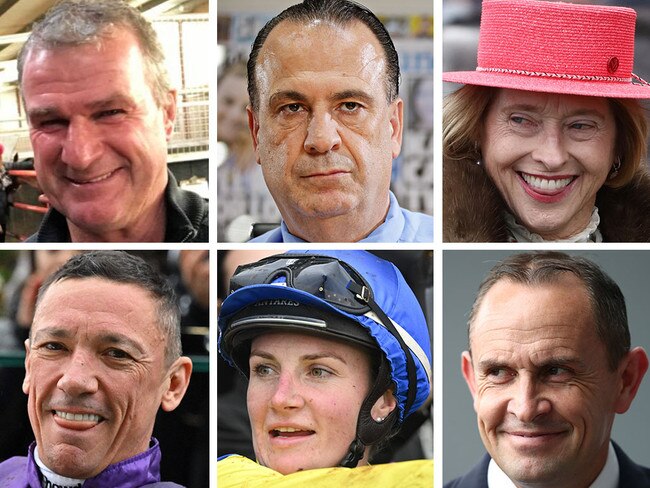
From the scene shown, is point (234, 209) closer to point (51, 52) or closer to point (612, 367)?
point (51, 52)

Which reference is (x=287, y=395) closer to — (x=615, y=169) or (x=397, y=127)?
(x=397, y=127)

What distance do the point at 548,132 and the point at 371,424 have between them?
912 mm

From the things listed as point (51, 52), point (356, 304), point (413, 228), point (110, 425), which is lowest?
Result: point (110, 425)

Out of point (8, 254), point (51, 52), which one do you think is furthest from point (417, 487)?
point (51, 52)

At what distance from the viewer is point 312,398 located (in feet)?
9.39

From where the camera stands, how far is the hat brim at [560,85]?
9.15 ft

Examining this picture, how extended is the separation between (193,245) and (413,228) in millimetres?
603

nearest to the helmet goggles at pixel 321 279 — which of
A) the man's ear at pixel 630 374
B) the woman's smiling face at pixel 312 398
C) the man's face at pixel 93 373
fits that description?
the woman's smiling face at pixel 312 398

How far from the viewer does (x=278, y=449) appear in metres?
2.89

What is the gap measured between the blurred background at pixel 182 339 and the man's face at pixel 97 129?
0.16 metres

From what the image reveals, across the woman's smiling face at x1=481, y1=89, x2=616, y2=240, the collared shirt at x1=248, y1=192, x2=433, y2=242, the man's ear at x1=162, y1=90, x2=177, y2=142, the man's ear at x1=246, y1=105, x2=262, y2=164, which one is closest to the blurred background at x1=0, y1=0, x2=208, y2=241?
the man's ear at x1=162, y1=90, x2=177, y2=142

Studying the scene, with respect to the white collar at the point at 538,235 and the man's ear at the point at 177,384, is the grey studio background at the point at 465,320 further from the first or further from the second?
the man's ear at the point at 177,384

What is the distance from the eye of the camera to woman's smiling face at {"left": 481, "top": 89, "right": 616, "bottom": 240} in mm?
2859

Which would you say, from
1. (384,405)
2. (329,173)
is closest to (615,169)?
(329,173)
